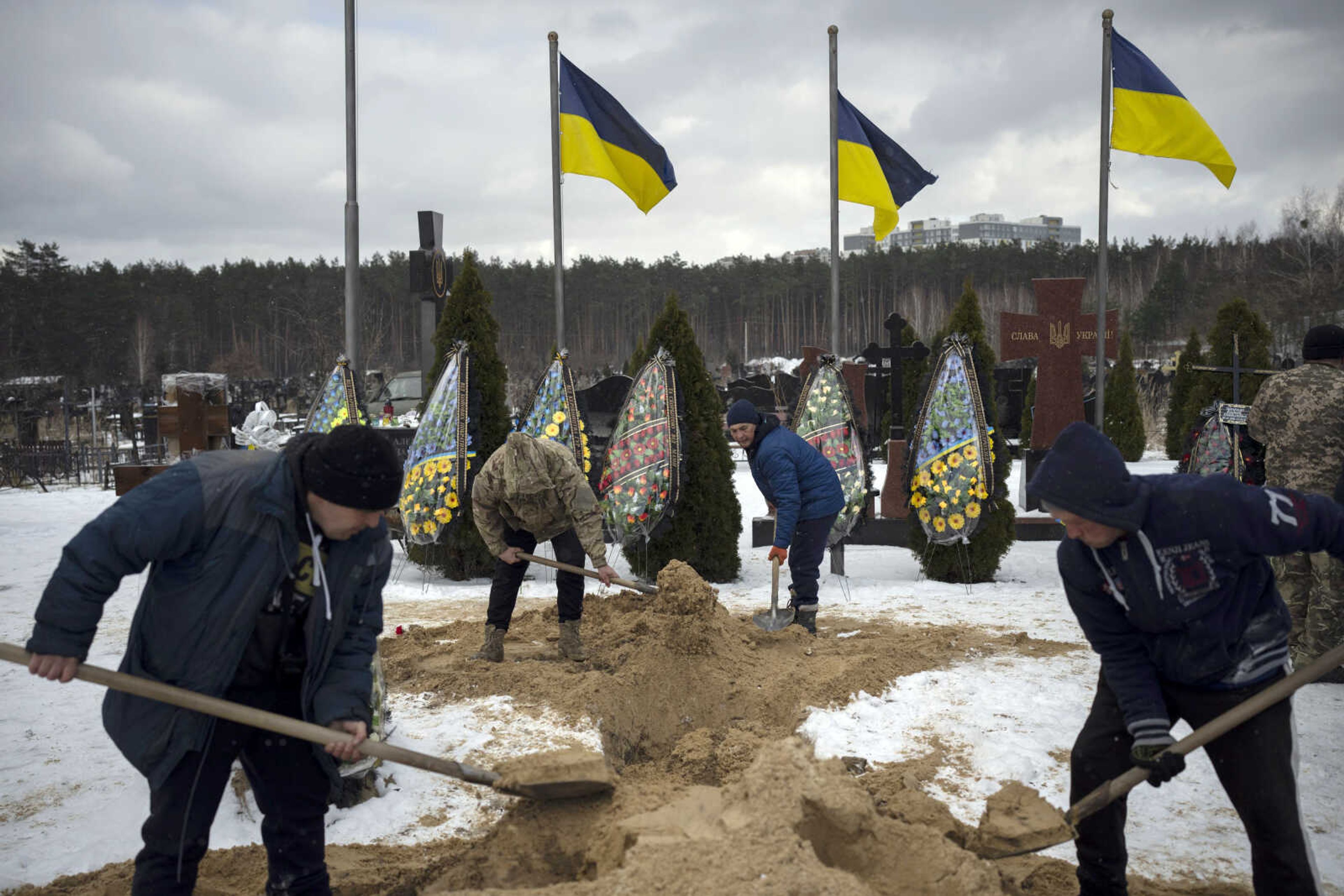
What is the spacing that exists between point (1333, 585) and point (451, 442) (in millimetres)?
6419

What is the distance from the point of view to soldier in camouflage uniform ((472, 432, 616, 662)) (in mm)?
5605

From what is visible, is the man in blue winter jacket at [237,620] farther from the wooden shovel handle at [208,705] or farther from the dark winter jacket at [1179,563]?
the dark winter jacket at [1179,563]

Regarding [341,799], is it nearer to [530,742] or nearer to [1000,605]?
[530,742]

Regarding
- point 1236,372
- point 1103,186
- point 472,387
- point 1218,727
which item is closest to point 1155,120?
point 1103,186

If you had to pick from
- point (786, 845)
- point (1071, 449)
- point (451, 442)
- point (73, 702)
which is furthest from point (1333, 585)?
point (73, 702)

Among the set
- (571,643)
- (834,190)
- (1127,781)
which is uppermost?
(834,190)

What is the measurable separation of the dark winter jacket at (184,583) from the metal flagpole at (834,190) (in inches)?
271


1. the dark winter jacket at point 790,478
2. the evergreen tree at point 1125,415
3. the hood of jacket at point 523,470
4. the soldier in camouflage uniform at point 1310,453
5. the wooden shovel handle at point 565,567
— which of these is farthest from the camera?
the evergreen tree at point 1125,415

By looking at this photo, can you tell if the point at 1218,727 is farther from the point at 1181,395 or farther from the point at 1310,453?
the point at 1181,395

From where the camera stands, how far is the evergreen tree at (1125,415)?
17.1 meters

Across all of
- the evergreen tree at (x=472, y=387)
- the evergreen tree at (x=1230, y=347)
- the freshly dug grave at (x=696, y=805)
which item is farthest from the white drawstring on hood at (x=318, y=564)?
the evergreen tree at (x=1230, y=347)

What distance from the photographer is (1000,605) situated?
294 inches

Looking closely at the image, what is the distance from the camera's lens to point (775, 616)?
663 cm

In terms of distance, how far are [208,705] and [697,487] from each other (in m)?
5.89
